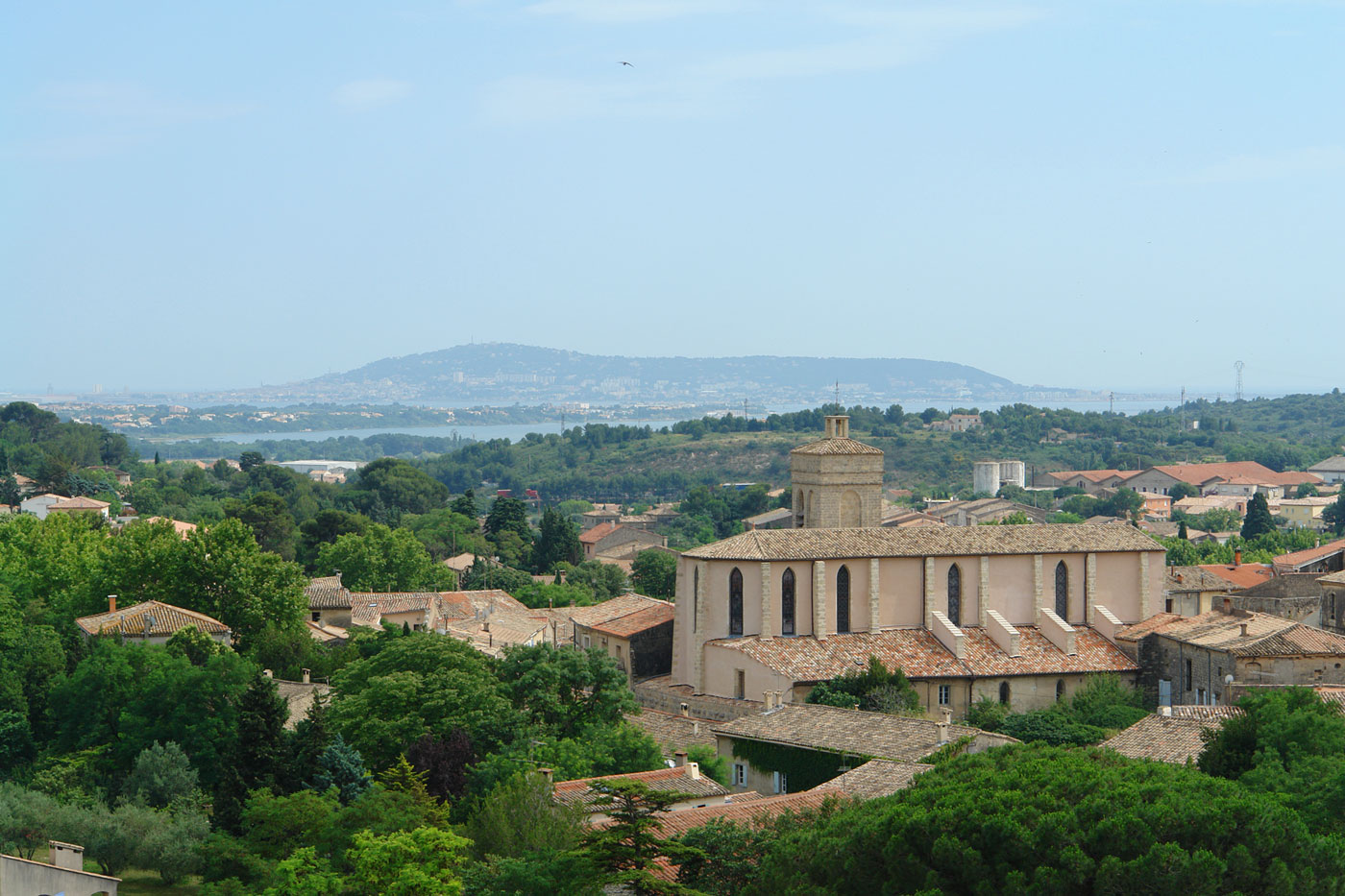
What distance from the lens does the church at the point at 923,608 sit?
40.6 m

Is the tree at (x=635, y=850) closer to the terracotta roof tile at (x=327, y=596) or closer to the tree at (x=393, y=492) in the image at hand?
the terracotta roof tile at (x=327, y=596)

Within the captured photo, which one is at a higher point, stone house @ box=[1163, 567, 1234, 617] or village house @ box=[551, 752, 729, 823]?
village house @ box=[551, 752, 729, 823]

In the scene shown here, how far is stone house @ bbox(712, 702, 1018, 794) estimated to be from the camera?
95.8 feet

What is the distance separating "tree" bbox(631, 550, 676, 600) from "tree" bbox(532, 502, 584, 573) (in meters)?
7.83

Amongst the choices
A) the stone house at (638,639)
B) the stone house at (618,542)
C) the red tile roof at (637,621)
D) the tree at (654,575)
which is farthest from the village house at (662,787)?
the stone house at (618,542)

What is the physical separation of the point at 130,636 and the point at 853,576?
18.1m

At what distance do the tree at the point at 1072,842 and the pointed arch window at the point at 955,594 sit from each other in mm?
24391

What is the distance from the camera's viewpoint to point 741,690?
40.1 m

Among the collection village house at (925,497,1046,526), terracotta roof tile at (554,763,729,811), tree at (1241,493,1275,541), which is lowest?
village house at (925,497,1046,526)

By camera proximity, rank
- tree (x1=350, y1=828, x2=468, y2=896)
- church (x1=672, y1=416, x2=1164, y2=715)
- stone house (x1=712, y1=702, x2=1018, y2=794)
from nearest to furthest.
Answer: tree (x1=350, y1=828, x2=468, y2=896) → stone house (x1=712, y1=702, x2=1018, y2=794) → church (x1=672, y1=416, x2=1164, y2=715)

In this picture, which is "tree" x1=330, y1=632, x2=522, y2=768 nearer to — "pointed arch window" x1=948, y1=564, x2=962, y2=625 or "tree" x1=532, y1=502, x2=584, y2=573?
"pointed arch window" x1=948, y1=564, x2=962, y2=625

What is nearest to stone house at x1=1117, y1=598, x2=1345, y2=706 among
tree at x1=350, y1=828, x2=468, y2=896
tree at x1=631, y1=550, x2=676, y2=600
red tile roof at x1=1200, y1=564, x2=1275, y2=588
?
red tile roof at x1=1200, y1=564, x2=1275, y2=588

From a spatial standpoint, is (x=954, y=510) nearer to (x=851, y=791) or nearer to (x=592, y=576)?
(x=592, y=576)

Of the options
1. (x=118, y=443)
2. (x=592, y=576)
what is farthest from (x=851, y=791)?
(x=118, y=443)
